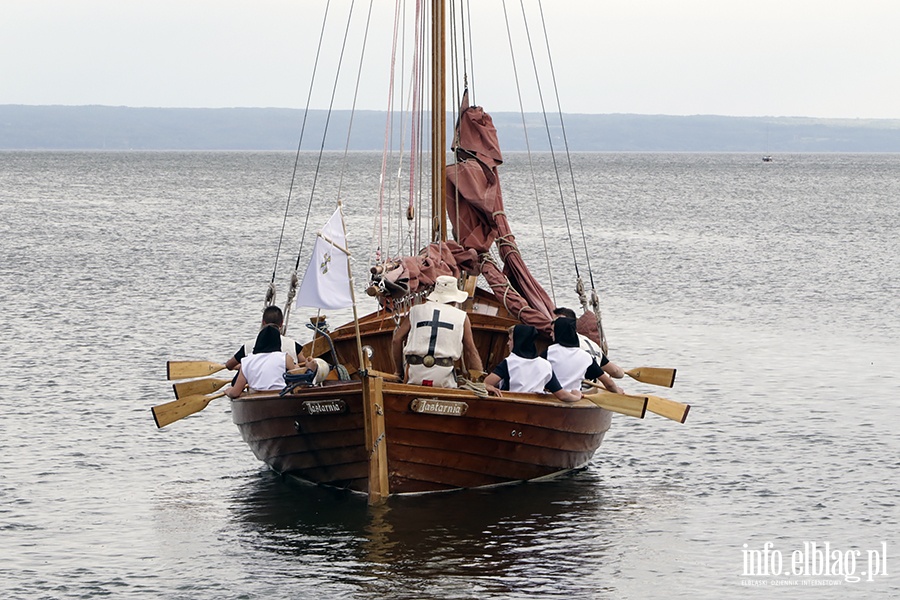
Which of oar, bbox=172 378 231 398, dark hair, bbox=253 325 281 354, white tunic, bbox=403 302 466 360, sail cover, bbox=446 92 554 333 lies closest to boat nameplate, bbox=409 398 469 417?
white tunic, bbox=403 302 466 360

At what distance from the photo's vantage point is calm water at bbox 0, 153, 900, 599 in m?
17.8

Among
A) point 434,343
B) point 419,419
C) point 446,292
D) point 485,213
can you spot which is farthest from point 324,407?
point 485,213

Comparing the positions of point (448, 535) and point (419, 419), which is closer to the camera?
point (448, 535)

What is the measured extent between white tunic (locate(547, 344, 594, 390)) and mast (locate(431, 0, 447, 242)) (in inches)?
Result: 127

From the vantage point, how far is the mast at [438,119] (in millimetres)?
23078

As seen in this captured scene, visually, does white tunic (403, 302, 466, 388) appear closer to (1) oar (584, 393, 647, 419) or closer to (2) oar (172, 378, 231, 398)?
(1) oar (584, 393, 647, 419)

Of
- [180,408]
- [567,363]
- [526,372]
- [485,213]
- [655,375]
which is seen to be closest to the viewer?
[526,372]

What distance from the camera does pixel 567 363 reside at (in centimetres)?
2080

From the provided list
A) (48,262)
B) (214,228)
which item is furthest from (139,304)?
(214,228)

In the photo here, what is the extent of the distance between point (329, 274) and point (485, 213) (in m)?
5.15

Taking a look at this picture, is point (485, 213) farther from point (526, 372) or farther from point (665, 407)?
point (665, 407)

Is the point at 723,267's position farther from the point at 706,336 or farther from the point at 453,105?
the point at 453,105

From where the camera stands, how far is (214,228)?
280ft

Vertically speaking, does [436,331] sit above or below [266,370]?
above
